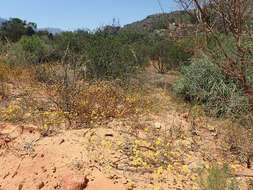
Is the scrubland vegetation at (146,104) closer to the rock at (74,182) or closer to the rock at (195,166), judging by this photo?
the rock at (195,166)

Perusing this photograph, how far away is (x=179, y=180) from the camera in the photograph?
6.55ft

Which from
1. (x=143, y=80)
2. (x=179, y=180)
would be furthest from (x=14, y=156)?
(x=143, y=80)

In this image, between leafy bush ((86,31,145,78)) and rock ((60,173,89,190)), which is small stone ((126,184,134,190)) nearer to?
rock ((60,173,89,190))

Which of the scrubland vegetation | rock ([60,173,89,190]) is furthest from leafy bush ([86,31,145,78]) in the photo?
rock ([60,173,89,190])

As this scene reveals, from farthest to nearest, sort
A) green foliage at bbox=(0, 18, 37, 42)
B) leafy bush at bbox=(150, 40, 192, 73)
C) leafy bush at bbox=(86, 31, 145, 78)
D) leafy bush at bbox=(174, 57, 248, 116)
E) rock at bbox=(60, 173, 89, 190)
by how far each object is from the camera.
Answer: green foliage at bbox=(0, 18, 37, 42) < leafy bush at bbox=(150, 40, 192, 73) < leafy bush at bbox=(86, 31, 145, 78) < leafy bush at bbox=(174, 57, 248, 116) < rock at bbox=(60, 173, 89, 190)

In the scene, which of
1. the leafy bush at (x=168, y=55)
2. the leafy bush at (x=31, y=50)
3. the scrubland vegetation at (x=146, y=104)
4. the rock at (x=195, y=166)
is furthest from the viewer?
the leafy bush at (x=168, y=55)

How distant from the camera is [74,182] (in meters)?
1.85

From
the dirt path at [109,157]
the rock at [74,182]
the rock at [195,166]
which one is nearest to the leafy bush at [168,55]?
the dirt path at [109,157]

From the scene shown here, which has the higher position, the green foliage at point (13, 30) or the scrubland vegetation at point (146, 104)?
the green foliage at point (13, 30)

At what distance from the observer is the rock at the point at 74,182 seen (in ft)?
6.02

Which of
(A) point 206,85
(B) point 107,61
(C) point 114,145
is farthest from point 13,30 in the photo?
(C) point 114,145

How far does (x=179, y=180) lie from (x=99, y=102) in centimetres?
194

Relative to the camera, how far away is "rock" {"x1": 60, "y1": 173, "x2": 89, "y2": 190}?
1834 millimetres

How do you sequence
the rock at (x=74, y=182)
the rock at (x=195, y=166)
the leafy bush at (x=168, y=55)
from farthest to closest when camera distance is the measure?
the leafy bush at (x=168, y=55), the rock at (x=195, y=166), the rock at (x=74, y=182)
